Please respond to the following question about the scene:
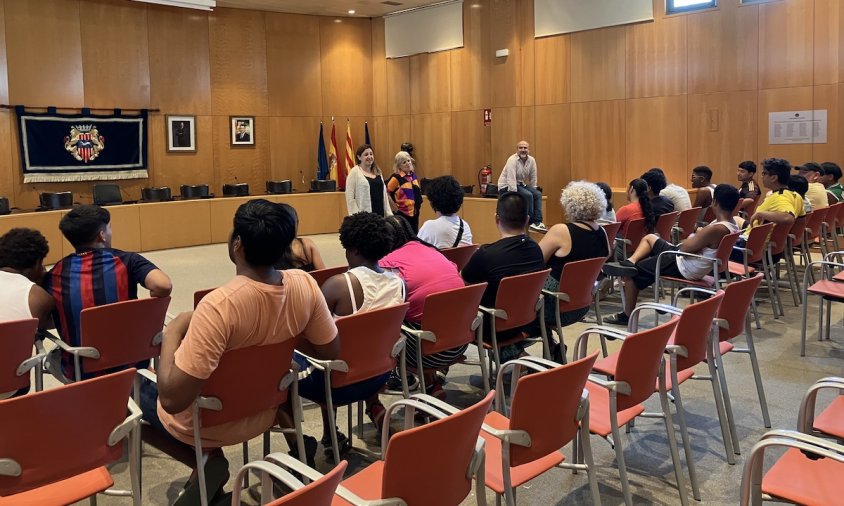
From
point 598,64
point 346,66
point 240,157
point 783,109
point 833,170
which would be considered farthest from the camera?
point 346,66

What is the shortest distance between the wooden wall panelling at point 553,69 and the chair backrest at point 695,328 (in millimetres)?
9094

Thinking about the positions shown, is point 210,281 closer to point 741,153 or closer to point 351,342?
point 351,342

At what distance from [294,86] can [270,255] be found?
11.9 m

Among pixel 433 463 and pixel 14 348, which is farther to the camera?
pixel 14 348

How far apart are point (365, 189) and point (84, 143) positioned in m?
6.16

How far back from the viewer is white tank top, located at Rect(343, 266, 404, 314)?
3279 mm

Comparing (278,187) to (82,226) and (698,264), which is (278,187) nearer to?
(698,264)

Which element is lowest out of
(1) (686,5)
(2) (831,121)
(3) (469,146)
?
(2) (831,121)

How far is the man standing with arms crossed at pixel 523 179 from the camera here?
1039 cm

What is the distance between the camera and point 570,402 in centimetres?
229

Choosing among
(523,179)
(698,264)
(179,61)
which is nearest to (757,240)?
(698,264)

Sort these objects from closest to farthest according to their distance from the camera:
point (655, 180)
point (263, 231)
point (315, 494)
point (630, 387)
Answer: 1. point (315, 494)
2. point (263, 231)
3. point (630, 387)
4. point (655, 180)

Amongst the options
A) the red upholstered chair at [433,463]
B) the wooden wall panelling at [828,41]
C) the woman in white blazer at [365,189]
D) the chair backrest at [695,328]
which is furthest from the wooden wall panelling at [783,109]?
the red upholstered chair at [433,463]

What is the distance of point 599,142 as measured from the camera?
11359 millimetres
